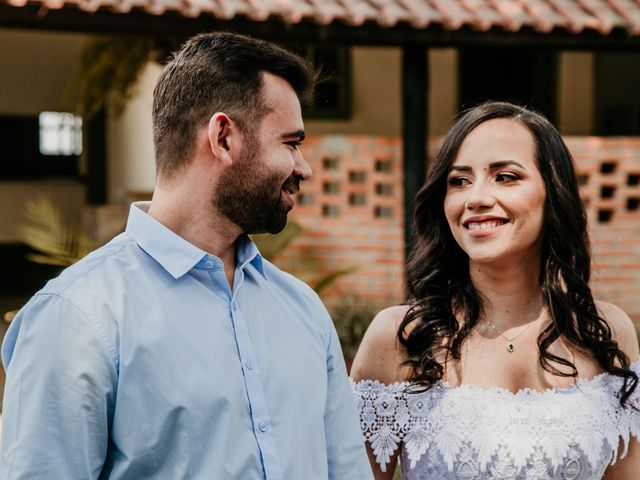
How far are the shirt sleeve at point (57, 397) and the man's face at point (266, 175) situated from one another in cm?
43

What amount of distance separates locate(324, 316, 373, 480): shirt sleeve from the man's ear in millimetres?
531

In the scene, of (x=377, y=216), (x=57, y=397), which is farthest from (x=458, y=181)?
(x=377, y=216)

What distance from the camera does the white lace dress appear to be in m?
2.52

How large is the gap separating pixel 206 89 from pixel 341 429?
0.86m

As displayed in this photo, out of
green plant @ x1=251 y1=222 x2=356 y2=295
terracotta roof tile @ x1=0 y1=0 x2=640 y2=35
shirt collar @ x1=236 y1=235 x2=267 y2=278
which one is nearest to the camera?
shirt collar @ x1=236 y1=235 x2=267 y2=278

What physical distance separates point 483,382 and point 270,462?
3.15 feet

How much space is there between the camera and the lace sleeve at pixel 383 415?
2.63 m

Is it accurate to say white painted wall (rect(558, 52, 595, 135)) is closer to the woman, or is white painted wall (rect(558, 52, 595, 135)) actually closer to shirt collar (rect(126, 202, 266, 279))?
the woman

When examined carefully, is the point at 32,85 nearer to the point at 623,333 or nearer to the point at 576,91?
the point at 576,91

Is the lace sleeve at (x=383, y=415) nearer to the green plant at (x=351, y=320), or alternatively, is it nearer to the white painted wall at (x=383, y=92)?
the green plant at (x=351, y=320)

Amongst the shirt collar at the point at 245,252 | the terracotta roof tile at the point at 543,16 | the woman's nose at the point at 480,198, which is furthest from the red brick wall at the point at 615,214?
the shirt collar at the point at 245,252

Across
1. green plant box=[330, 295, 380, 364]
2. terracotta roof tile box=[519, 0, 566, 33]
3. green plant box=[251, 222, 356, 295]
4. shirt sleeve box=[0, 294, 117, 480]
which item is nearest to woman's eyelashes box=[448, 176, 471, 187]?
shirt sleeve box=[0, 294, 117, 480]

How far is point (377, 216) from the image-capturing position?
8.88 meters

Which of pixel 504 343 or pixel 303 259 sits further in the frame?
pixel 303 259
